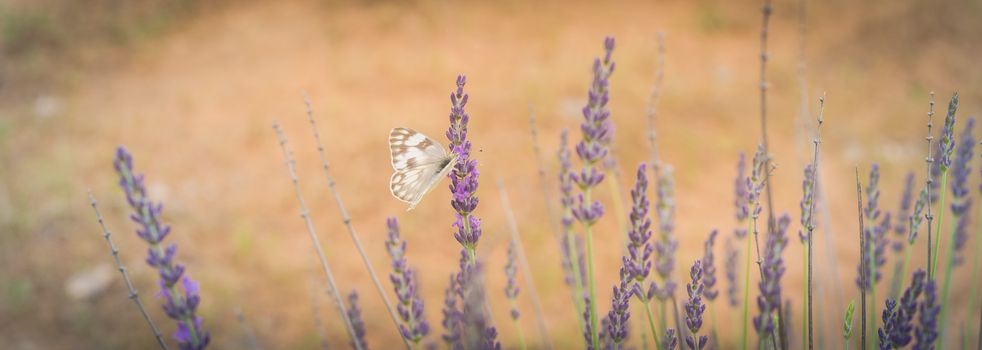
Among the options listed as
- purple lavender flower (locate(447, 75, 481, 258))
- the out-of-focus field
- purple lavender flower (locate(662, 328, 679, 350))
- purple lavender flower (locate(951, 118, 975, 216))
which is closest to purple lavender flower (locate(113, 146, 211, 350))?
purple lavender flower (locate(447, 75, 481, 258))

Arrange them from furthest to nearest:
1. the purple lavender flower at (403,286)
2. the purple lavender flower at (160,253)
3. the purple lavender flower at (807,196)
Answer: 1. the purple lavender flower at (807,196)
2. the purple lavender flower at (403,286)
3. the purple lavender flower at (160,253)

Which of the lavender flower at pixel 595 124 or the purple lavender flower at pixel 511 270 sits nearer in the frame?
the lavender flower at pixel 595 124

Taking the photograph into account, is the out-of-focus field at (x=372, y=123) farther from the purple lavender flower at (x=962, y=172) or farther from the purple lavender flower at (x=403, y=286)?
the purple lavender flower at (x=403, y=286)

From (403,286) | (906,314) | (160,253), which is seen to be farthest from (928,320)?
(160,253)

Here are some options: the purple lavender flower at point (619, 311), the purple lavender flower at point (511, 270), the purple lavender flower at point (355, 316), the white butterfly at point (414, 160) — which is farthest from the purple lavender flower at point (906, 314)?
the purple lavender flower at point (355, 316)

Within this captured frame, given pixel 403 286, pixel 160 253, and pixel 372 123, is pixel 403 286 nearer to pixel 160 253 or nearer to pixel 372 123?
pixel 160 253

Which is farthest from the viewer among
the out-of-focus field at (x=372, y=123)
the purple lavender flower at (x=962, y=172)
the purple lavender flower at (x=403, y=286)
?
the out-of-focus field at (x=372, y=123)

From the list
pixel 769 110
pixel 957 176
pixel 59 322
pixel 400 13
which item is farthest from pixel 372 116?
pixel 957 176
